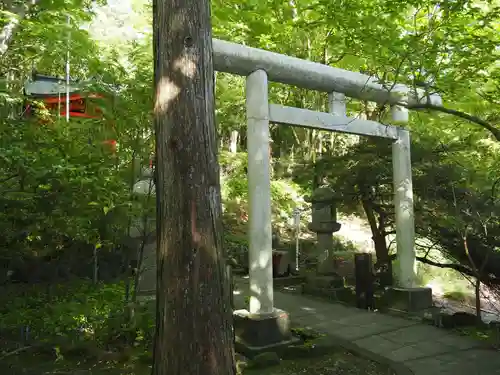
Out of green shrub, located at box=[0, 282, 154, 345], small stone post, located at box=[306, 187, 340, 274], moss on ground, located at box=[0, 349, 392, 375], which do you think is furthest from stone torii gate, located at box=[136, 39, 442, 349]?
small stone post, located at box=[306, 187, 340, 274]

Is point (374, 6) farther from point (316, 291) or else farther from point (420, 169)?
point (316, 291)

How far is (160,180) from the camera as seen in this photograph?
2.71 meters

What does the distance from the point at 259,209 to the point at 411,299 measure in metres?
3.66

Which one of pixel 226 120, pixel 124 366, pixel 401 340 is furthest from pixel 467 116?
pixel 226 120

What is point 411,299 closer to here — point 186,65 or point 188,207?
point 188,207

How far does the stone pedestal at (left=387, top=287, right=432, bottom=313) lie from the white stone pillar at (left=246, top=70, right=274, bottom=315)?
305 cm

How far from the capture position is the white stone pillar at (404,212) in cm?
752

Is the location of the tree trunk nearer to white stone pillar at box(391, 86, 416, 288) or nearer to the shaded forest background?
the shaded forest background

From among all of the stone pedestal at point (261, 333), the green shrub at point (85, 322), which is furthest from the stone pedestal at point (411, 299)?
the green shrub at point (85, 322)

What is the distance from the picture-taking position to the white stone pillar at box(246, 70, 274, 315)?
5516mm

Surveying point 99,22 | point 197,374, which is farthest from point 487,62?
point 99,22

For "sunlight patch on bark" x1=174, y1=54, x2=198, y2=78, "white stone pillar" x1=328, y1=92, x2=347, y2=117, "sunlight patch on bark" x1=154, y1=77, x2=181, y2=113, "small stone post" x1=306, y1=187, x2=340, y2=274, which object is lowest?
"small stone post" x1=306, y1=187, x2=340, y2=274

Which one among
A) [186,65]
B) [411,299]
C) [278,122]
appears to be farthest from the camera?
[411,299]

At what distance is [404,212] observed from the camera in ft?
24.9
